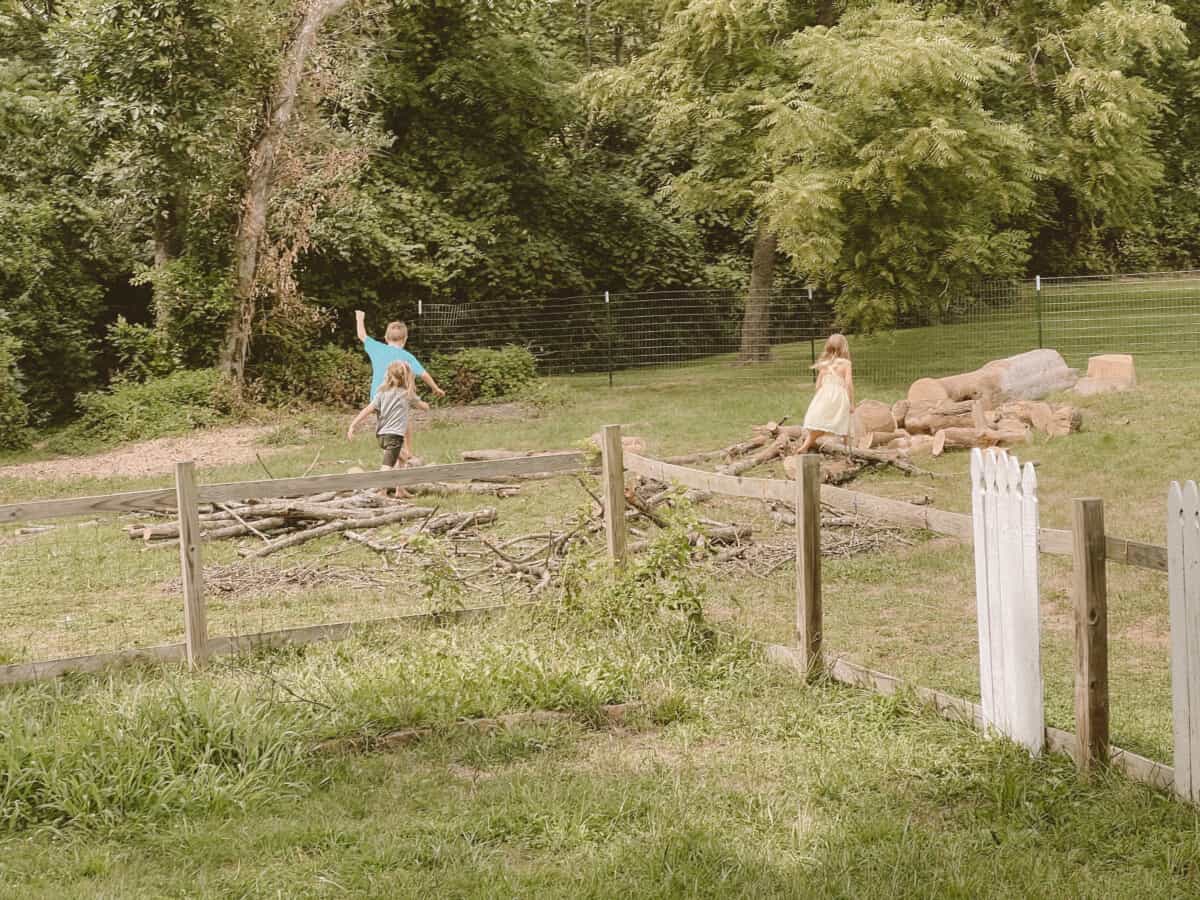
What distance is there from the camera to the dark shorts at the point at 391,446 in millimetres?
12367

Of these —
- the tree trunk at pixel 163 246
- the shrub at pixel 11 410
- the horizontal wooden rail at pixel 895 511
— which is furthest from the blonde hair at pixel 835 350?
the shrub at pixel 11 410

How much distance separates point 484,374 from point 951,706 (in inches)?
630

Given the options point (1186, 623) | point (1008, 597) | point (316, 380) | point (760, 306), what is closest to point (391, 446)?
point (1008, 597)

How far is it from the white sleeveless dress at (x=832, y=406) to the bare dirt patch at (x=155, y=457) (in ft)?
22.6

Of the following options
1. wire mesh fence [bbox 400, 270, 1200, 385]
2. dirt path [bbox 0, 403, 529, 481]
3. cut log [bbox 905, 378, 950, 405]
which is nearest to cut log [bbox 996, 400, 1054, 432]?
cut log [bbox 905, 378, 950, 405]

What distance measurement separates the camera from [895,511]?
20.3 ft

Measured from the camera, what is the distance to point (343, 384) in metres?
20.4

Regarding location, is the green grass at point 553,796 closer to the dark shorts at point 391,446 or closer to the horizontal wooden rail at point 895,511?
the horizontal wooden rail at point 895,511

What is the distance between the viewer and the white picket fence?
499 cm

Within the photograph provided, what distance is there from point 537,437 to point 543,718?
11.1 metres

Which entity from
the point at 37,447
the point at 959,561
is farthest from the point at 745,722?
the point at 37,447

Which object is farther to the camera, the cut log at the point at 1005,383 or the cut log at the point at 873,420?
the cut log at the point at 1005,383

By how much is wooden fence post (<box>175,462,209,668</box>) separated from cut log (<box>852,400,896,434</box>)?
9.42 m

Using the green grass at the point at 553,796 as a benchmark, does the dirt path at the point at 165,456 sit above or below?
above
